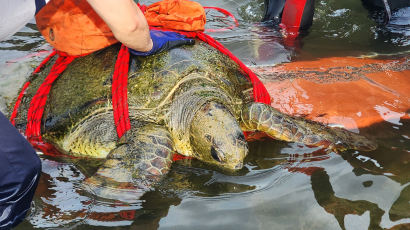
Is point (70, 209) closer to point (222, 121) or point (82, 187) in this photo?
point (82, 187)

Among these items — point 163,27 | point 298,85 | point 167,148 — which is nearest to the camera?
point 167,148

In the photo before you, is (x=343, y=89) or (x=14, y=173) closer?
(x=14, y=173)

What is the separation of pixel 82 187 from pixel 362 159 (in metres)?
1.58

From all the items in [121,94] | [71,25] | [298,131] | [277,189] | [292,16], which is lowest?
[277,189]

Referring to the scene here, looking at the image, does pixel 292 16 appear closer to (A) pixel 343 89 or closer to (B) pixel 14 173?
(A) pixel 343 89

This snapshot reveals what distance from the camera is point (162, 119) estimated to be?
8.72 feet

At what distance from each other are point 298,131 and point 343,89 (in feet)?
2.72


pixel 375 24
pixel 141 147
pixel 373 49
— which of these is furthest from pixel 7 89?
pixel 375 24

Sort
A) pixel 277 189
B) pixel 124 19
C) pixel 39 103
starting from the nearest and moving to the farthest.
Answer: pixel 124 19, pixel 277 189, pixel 39 103

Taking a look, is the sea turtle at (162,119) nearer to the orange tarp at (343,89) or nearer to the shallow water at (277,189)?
the shallow water at (277,189)

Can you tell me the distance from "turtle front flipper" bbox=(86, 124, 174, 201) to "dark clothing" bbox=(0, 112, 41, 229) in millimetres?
445

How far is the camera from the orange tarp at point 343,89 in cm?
291

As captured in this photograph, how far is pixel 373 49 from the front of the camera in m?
4.12

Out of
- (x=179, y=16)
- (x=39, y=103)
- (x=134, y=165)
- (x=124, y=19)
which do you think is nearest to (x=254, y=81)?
(x=179, y=16)
